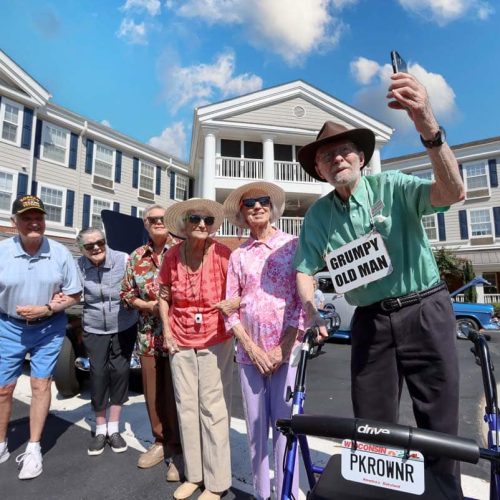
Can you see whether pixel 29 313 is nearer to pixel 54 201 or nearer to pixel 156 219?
pixel 156 219

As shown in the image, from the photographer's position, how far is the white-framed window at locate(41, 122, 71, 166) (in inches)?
635

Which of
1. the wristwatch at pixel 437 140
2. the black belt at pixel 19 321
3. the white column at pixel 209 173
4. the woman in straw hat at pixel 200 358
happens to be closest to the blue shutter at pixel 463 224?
the white column at pixel 209 173

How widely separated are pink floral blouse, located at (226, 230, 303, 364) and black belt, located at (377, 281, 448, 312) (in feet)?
1.91

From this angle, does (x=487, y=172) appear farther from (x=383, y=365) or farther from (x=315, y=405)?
(x=383, y=365)

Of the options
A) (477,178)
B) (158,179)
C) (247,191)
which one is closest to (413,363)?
(247,191)

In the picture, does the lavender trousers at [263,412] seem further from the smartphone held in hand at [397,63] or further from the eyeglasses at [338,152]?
the smartphone held in hand at [397,63]

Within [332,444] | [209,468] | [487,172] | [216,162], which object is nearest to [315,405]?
[332,444]

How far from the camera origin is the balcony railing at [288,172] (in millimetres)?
16703

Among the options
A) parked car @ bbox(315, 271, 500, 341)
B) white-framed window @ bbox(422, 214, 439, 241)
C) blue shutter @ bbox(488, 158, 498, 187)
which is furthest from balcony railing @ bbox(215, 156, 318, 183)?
blue shutter @ bbox(488, 158, 498, 187)

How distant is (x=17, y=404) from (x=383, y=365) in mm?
4528

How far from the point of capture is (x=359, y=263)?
1.95 m

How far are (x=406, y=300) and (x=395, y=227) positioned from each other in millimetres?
383

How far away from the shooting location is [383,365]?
1979mm

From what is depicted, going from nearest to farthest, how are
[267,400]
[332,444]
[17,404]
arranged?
1. [267,400]
2. [332,444]
3. [17,404]
